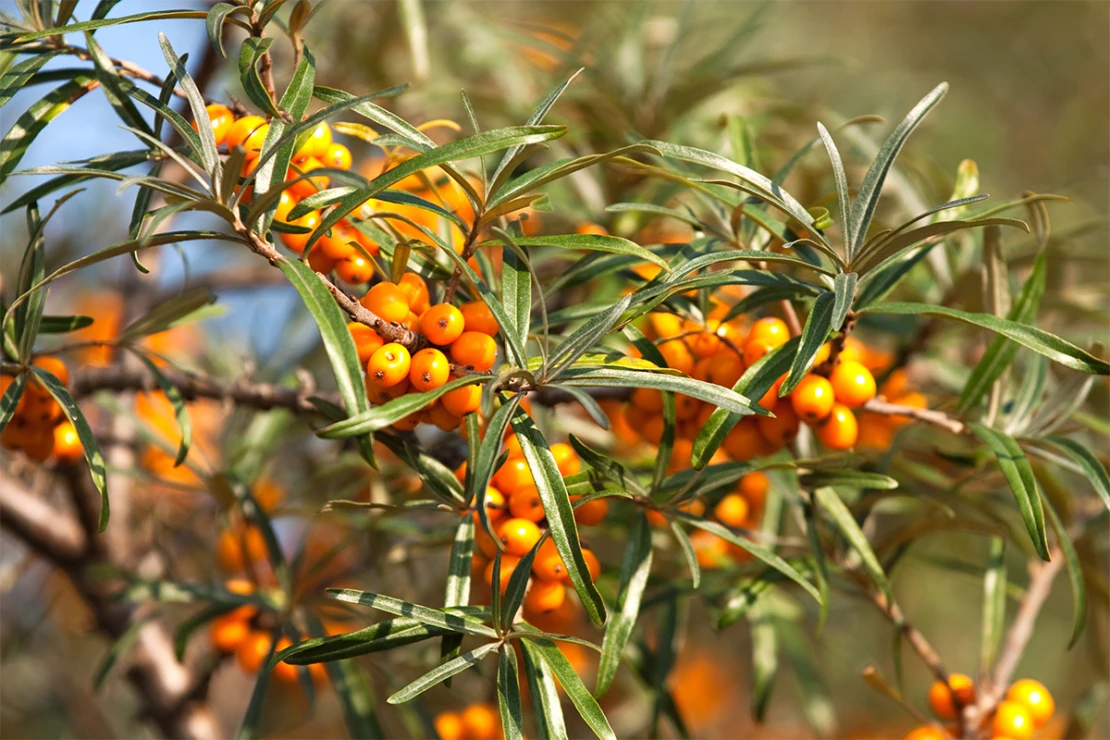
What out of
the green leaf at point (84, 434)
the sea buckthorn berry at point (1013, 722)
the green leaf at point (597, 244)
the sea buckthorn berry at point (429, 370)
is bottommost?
the sea buckthorn berry at point (1013, 722)

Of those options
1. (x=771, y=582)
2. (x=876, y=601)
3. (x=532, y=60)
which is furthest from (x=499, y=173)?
(x=532, y=60)

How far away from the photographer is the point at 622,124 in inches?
64.6

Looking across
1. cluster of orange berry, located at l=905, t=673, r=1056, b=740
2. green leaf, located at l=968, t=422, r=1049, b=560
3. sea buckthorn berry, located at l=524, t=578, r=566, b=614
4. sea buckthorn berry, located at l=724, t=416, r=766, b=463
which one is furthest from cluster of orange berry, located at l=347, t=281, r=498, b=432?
cluster of orange berry, located at l=905, t=673, r=1056, b=740

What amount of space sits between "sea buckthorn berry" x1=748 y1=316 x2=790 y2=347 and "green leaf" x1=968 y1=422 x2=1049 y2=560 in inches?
10.0

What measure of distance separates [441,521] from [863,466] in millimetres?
746

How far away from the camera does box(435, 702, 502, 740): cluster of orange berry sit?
1365mm

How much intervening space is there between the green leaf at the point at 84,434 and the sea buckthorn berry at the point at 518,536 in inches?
14.9

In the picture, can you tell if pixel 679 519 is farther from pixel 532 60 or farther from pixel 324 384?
pixel 532 60

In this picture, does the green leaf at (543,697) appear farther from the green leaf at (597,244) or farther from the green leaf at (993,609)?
the green leaf at (993,609)

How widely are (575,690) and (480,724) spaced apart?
65 centimetres

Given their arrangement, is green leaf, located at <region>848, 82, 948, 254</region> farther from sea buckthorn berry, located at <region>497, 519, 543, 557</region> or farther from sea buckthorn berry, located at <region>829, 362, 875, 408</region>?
sea buckthorn berry, located at <region>497, 519, 543, 557</region>

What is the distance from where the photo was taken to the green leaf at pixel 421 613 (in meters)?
0.80

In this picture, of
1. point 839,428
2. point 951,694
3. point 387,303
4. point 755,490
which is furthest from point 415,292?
point 951,694

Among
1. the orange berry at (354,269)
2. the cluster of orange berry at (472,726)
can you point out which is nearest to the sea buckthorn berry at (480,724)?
the cluster of orange berry at (472,726)
